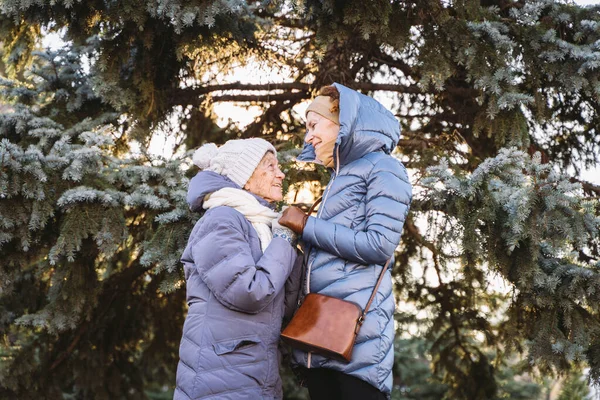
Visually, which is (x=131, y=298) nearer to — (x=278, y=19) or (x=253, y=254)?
(x=278, y=19)

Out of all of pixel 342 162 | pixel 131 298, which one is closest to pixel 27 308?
pixel 131 298

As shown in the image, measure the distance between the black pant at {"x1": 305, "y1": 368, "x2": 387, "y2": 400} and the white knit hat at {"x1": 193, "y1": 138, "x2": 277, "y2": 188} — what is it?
94cm

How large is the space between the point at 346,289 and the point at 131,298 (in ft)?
13.4

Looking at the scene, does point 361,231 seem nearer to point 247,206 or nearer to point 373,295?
point 373,295

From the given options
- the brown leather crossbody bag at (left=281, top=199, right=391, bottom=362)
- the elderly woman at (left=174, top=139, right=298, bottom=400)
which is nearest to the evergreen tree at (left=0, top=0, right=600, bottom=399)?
the elderly woman at (left=174, top=139, right=298, bottom=400)

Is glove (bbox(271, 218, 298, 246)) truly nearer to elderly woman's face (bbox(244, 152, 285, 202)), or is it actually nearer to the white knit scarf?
the white knit scarf

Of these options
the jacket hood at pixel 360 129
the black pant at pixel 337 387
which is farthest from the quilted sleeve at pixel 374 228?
the black pant at pixel 337 387

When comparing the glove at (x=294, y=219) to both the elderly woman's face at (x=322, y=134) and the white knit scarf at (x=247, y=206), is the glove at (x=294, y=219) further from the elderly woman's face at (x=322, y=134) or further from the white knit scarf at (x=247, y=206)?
the elderly woman's face at (x=322, y=134)

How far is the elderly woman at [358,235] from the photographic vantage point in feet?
8.91

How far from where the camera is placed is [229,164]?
308cm

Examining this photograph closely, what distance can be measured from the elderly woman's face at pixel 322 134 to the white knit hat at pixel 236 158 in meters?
0.23

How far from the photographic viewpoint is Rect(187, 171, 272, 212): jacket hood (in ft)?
9.90

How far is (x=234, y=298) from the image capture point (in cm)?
269

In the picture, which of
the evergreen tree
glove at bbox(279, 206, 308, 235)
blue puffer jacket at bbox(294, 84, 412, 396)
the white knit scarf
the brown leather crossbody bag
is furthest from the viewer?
the evergreen tree
